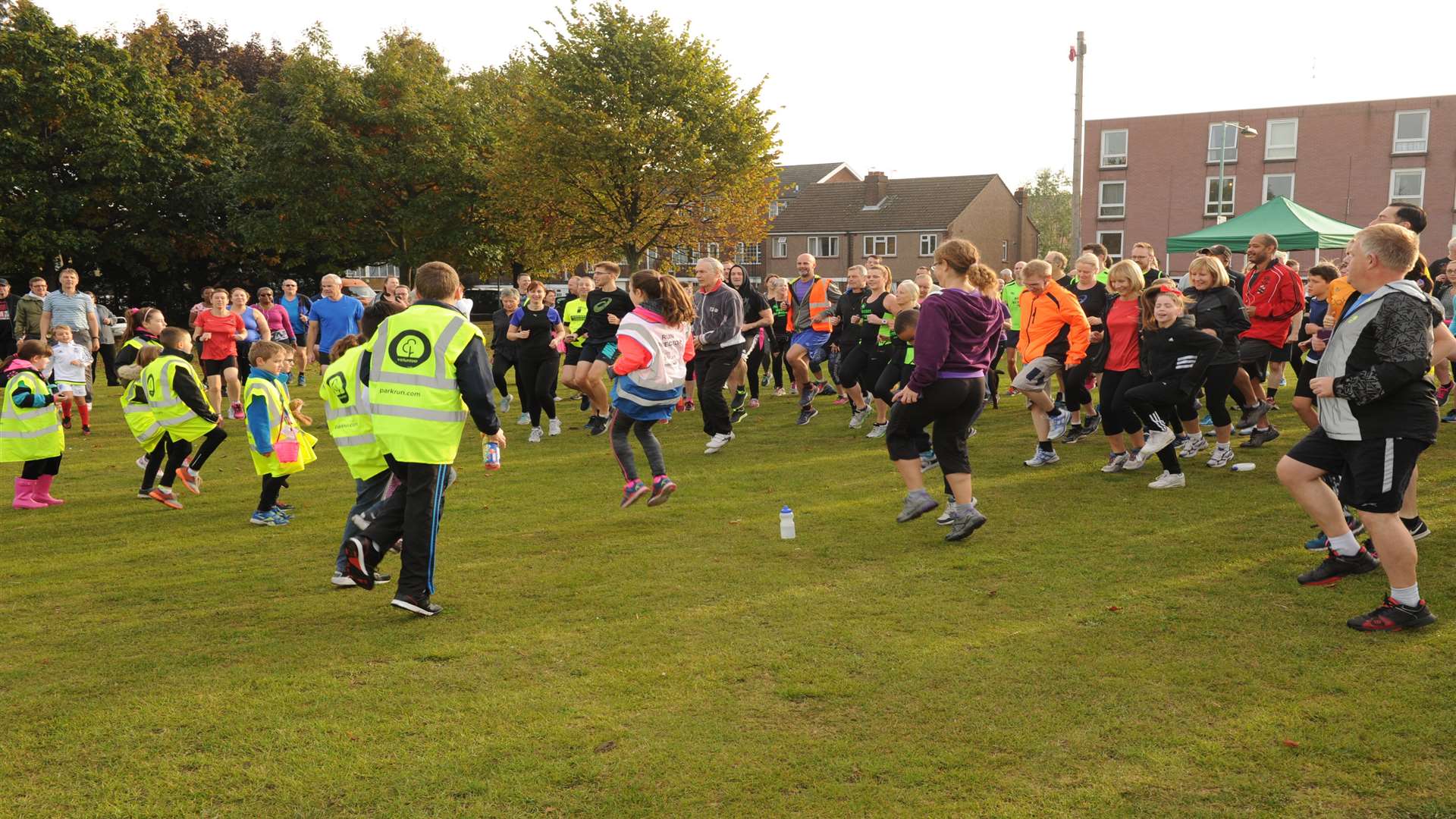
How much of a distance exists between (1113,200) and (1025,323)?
163 feet

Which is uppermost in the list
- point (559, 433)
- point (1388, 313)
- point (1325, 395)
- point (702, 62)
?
point (702, 62)

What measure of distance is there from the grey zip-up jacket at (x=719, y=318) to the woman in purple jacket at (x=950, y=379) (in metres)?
3.89

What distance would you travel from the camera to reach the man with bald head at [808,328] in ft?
44.1

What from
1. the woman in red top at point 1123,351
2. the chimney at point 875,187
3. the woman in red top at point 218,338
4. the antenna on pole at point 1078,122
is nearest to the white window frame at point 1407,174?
the chimney at point 875,187

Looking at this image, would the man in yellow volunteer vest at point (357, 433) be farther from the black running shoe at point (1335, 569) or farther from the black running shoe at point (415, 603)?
the black running shoe at point (1335, 569)

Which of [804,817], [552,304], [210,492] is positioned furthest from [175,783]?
[552,304]

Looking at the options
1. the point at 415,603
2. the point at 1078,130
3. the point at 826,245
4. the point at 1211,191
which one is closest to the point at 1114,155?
the point at 1211,191

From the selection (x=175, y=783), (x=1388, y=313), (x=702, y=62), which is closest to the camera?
(x=175, y=783)

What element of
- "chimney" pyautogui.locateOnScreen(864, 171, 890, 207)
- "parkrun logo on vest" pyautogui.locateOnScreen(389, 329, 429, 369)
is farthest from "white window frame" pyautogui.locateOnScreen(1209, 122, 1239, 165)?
"parkrun logo on vest" pyautogui.locateOnScreen(389, 329, 429, 369)

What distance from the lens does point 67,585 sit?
6516 millimetres

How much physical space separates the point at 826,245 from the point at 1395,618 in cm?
6014

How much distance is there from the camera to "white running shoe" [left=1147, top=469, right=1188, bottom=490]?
28.0 ft

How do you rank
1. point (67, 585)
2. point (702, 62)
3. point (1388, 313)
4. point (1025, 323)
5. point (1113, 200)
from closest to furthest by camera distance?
point (1388, 313) < point (67, 585) < point (1025, 323) < point (702, 62) < point (1113, 200)

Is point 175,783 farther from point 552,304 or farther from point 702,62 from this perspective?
point 702,62
